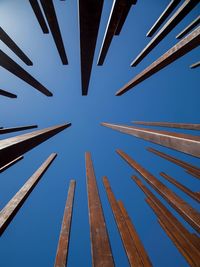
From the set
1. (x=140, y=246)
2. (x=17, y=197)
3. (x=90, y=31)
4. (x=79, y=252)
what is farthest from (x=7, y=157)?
(x=79, y=252)

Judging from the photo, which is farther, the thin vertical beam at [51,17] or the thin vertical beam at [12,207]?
the thin vertical beam at [12,207]

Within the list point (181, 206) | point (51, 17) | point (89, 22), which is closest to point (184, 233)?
point (181, 206)

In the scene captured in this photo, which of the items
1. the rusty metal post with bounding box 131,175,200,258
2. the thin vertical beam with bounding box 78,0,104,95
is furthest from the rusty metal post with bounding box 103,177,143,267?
the thin vertical beam with bounding box 78,0,104,95

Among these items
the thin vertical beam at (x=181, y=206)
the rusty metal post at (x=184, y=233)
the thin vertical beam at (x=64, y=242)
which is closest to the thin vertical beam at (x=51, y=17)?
the thin vertical beam at (x=181, y=206)

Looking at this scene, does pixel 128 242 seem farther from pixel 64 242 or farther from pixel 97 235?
pixel 64 242

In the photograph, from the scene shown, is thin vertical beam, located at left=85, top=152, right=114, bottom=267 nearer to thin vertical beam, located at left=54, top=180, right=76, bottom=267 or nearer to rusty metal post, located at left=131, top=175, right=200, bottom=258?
thin vertical beam, located at left=54, top=180, right=76, bottom=267

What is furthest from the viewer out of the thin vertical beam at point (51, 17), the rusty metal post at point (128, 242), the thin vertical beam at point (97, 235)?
the rusty metal post at point (128, 242)

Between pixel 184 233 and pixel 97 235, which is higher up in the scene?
pixel 97 235

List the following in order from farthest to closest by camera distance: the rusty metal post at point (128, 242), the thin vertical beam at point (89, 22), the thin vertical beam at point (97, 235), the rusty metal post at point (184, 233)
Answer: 1. the rusty metal post at point (184, 233)
2. the rusty metal post at point (128, 242)
3. the thin vertical beam at point (97, 235)
4. the thin vertical beam at point (89, 22)

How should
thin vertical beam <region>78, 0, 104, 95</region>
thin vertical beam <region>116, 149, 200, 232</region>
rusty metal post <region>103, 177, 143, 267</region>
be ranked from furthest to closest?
rusty metal post <region>103, 177, 143, 267</region> → thin vertical beam <region>116, 149, 200, 232</region> → thin vertical beam <region>78, 0, 104, 95</region>

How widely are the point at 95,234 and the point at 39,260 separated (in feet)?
33.5

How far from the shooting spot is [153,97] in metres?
→ 13.7

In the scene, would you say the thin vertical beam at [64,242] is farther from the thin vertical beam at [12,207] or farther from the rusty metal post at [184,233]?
the rusty metal post at [184,233]

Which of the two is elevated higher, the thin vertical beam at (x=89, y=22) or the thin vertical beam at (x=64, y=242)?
the thin vertical beam at (x=89, y=22)
